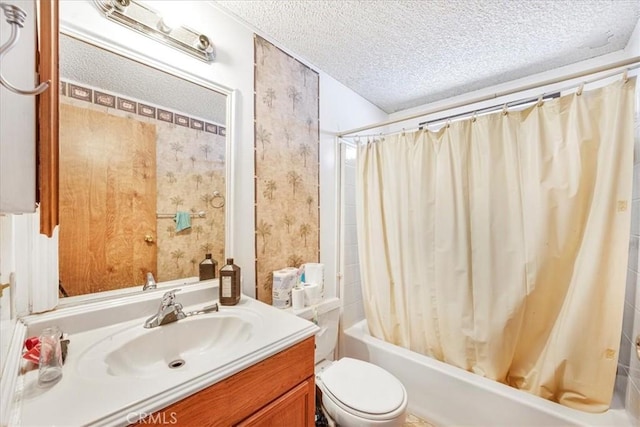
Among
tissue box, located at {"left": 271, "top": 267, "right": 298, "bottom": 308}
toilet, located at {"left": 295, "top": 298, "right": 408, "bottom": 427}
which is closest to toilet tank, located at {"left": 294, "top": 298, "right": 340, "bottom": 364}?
toilet, located at {"left": 295, "top": 298, "right": 408, "bottom": 427}

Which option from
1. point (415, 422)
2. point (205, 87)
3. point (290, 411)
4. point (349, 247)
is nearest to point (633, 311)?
point (415, 422)

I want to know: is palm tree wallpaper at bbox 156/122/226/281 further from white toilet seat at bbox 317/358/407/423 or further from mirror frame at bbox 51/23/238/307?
white toilet seat at bbox 317/358/407/423

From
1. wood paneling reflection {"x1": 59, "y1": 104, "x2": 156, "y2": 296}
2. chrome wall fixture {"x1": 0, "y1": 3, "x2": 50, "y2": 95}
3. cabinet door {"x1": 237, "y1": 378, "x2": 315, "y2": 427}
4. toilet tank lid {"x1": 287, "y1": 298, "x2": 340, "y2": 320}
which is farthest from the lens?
toilet tank lid {"x1": 287, "y1": 298, "x2": 340, "y2": 320}

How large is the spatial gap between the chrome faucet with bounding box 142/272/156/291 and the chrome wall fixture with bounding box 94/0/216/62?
3.25ft

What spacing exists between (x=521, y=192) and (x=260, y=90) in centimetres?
151

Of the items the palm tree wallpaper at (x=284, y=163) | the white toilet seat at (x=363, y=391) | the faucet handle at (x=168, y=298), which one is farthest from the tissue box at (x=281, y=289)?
the faucet handle at (x=168, y=298)

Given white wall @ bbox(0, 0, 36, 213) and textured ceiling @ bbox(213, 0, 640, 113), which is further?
textured ceiling @ bbox(213, 0, 640, 113)

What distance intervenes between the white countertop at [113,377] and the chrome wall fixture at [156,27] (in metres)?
1.07

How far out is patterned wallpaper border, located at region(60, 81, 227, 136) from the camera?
91 cm

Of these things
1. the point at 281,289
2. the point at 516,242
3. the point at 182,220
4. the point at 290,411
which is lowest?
the point at 290,411

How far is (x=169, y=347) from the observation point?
3.08 feet

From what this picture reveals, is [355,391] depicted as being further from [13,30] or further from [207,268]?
[13,30]

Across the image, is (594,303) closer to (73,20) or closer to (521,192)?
(521,192)

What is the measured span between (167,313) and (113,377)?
1.06 feet
